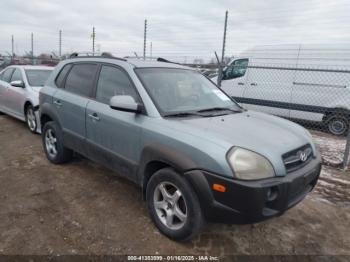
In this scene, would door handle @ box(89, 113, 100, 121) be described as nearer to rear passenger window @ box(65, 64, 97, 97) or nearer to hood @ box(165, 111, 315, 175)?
rear passenger window @ box(65, 64, 97, 97)

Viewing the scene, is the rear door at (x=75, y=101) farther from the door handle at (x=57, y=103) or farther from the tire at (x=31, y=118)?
the tire at (x=31, y=118)

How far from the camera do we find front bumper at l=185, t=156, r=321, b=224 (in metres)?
2.31

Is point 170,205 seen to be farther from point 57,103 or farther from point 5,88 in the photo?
point 5,88

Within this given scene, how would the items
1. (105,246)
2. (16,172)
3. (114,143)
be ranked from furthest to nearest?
(16,172), (114,143), (105,246)

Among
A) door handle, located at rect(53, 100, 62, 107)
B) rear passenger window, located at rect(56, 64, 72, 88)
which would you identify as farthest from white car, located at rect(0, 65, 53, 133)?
door handle, located at rect(53, 100, 62, 107)

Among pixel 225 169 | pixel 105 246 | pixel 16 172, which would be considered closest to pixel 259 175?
pixel 225 169

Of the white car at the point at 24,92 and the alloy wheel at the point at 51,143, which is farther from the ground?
the white car at the point at 24,92

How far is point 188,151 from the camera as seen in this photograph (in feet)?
8.39

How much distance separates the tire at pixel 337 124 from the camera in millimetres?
7652

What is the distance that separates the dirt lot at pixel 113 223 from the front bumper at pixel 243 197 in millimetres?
571

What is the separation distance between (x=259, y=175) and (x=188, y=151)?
2.09 ft

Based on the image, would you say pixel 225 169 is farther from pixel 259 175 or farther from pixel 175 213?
pixel 175 213

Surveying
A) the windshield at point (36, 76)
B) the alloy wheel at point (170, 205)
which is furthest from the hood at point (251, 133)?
the windshield at point (36, 76)

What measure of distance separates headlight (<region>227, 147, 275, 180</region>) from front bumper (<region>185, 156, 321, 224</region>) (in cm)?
5
